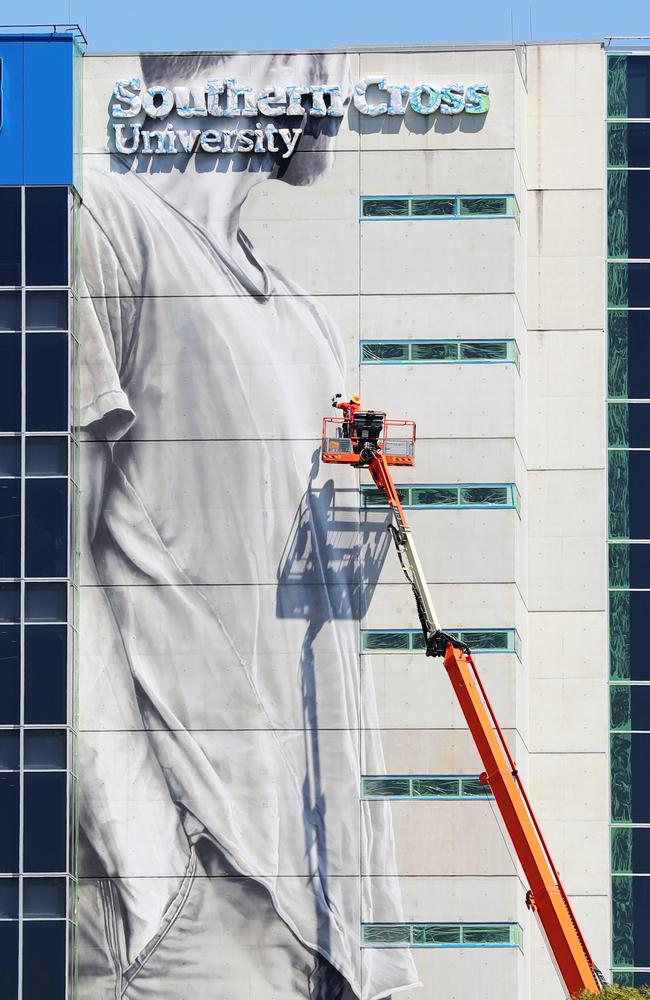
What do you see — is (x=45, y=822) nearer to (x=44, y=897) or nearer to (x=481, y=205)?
(x=44, y=897)

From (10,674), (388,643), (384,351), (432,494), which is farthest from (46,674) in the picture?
(384,351)

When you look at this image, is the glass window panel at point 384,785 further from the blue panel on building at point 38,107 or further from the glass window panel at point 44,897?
the blue panel on building at point 38,107

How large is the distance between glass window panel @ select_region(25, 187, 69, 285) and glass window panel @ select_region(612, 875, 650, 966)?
96.0 feet

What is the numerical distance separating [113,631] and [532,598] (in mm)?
15286

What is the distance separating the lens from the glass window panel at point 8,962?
68.4m

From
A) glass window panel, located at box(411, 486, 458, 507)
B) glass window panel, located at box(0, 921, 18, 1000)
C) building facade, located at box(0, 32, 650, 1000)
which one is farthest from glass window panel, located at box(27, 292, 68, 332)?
glass window panel, located at box(0, 921, 18, 1000)

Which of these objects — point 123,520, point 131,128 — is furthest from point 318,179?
point 123,520

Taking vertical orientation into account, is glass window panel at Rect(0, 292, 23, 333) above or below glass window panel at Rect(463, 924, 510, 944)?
above

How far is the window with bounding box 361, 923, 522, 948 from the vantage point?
7025cm

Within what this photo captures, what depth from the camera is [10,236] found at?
237 feet

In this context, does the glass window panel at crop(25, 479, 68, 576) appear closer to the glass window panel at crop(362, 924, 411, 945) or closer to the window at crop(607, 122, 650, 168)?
the glass window panel at crop(362, 924, 411, 945)

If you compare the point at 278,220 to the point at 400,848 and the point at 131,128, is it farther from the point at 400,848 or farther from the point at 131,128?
the point at 400,848

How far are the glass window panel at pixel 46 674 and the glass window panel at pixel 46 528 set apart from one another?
212 cm

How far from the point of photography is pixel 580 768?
7400 centimetres
